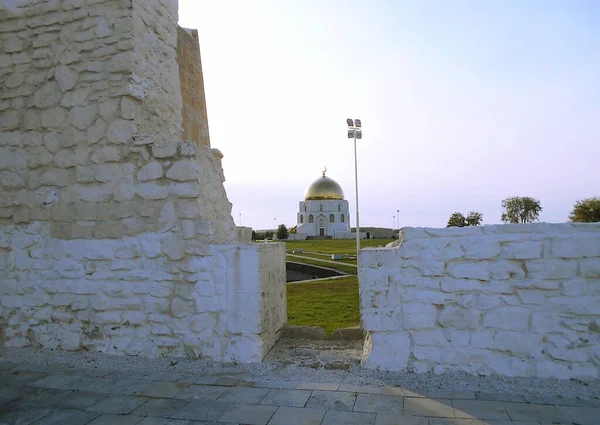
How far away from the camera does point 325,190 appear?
8681 cm

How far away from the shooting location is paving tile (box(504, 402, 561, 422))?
2.78 meters

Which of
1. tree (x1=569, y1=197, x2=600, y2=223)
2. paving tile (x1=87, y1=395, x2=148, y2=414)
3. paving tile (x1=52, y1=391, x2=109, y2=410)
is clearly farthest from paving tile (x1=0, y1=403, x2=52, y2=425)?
tree (x1=569, y1=197, x2=600, y2=223)

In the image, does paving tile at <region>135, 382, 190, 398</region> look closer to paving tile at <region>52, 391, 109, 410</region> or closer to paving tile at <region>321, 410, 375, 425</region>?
paving tile at <region>52, 391, 109, 410</region>

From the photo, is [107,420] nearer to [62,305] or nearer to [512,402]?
[62,305]

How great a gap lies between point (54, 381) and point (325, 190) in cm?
8357

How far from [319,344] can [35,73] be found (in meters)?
4.13

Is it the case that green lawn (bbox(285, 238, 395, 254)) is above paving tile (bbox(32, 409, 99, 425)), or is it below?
above

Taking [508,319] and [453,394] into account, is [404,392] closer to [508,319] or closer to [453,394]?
[453,394]

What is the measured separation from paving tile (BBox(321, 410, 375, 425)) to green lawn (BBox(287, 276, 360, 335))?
3.83 meters

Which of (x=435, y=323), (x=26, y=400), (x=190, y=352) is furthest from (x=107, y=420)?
(x=435, y=323)

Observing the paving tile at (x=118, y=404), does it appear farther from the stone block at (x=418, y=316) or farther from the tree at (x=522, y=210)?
the tree at (x=522, y=210)

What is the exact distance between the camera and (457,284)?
3.70 meters

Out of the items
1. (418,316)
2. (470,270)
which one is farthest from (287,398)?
(470,270)

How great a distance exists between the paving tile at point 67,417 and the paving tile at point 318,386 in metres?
1.43
